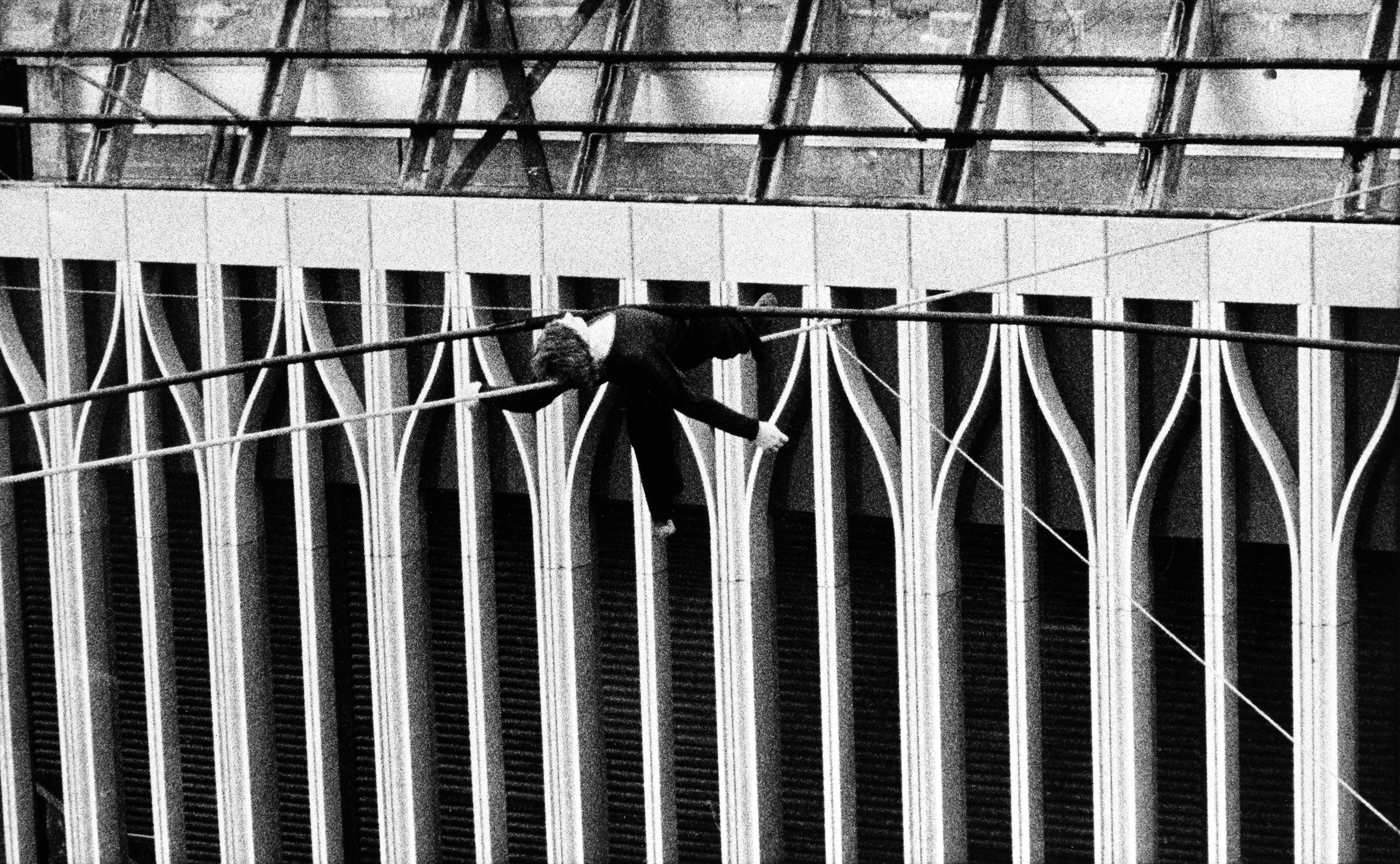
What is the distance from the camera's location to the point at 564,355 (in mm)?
11344

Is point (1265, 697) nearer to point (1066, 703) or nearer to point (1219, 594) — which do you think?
point (1219, 594)

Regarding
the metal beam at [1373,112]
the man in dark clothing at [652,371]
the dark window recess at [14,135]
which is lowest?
the man in dark clothing at [652,371]

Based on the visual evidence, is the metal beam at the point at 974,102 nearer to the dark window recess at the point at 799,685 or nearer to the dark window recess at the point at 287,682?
the dark window recess at the point at 799,685

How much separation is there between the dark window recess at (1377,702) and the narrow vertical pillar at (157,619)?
25.9 ft

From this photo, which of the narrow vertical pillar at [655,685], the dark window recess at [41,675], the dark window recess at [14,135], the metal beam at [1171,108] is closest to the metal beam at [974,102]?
the metal beam at [1171,108]

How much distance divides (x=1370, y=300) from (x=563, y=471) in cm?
547

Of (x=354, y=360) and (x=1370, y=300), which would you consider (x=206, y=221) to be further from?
(x=1370, y=300)

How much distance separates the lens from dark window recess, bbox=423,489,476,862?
18.8m

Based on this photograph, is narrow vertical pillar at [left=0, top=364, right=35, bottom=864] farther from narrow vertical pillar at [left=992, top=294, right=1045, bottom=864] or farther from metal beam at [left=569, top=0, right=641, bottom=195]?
narrow vertical pillar at [left=992, top=294, right=1045, bottom=864]

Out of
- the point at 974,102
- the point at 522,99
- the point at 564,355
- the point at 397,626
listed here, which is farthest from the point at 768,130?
the point at 564,355

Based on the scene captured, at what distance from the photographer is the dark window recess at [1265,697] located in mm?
15820

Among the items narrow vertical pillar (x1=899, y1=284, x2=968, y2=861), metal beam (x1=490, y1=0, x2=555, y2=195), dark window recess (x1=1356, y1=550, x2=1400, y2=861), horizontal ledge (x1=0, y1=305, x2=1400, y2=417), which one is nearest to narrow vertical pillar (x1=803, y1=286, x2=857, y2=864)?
narrow vertical pillar (x1=899, y1=284, x2=968, y2=861)

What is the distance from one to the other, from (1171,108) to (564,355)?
623cm

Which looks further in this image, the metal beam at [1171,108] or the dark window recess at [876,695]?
the dark window recess at [876,695]
